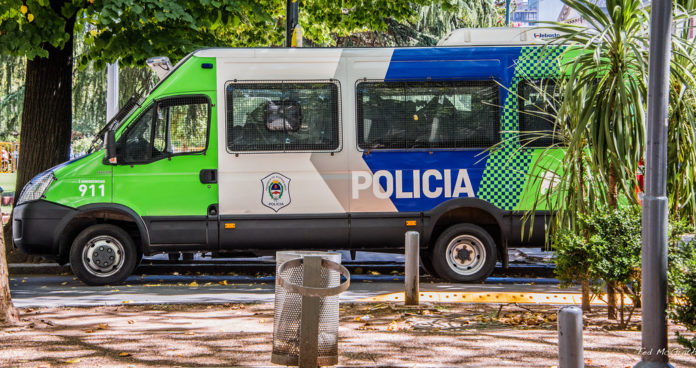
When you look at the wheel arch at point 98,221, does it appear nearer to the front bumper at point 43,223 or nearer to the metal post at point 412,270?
the front bumper at point 43,223

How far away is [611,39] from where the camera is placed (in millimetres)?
7453

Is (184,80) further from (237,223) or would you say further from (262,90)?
(237,223)

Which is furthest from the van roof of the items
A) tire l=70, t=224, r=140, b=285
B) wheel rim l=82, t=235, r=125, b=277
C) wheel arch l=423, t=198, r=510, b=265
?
wheel rim l=82, t=235, r=125, b=277

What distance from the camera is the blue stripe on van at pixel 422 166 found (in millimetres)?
10844

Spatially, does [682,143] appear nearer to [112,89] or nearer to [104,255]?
[104,255]

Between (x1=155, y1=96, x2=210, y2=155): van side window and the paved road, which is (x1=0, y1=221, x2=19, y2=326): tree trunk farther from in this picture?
(x1=155, y1=96, x2=210, y2=155): van side window

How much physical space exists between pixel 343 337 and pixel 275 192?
4.00 metres

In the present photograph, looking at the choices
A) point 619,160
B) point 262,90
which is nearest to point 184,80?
point 262,90

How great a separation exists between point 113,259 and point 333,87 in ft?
11.4

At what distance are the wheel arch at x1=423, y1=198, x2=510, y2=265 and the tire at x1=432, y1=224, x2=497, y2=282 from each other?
125 mm

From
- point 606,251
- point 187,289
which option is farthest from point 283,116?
point 606,251

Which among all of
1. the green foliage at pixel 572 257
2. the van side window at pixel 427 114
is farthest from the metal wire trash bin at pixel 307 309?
the van side window at pixel 427 114

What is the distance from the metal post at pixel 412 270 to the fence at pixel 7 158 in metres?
20.2

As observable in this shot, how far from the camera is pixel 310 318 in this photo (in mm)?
5898
